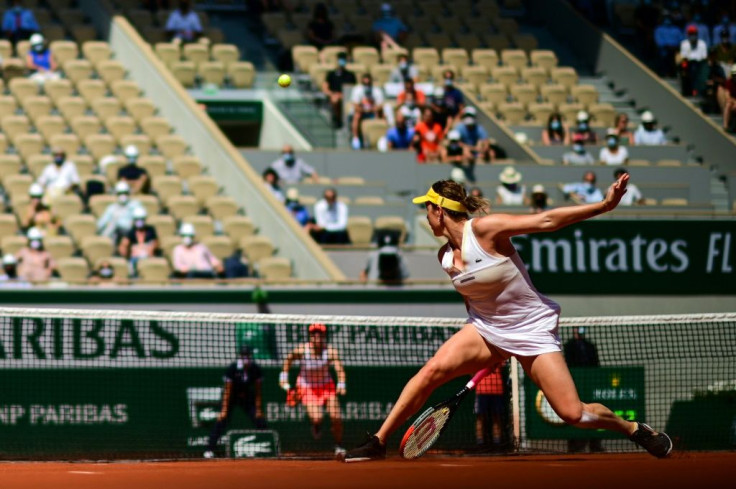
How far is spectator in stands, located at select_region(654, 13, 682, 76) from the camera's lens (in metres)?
25.2

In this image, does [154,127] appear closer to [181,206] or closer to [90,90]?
[90,90]

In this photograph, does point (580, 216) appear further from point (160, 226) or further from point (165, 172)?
point (165, 172)

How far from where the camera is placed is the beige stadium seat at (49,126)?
1998 cm

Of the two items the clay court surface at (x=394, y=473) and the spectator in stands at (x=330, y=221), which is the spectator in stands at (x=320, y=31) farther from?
the clay court surface at (x=394, y=473)

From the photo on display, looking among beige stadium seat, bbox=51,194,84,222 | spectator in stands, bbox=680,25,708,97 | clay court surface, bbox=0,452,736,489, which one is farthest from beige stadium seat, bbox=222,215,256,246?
→ spectator in stands, bbox=680,25,708,97

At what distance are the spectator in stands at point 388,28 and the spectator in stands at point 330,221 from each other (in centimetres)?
743

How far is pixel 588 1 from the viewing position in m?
27.8

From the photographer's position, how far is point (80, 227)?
17.2m

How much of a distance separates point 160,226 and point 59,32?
21.1ft

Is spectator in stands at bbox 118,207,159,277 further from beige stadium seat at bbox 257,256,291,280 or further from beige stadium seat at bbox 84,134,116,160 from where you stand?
beige stadium seat at bbox 84,134,116,160

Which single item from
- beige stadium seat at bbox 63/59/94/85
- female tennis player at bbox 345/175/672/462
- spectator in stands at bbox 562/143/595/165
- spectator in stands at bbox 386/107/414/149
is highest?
beige stadium seat at bbox 63/59/94/85

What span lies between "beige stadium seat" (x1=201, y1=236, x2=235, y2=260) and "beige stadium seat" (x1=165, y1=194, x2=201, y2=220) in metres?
1.12

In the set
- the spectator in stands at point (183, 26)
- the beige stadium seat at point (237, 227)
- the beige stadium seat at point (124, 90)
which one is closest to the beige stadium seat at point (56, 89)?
the beige stadium seat at point (124, 90)

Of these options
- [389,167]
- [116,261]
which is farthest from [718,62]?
[116,261]
